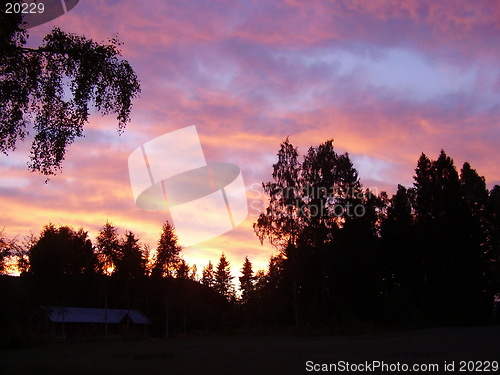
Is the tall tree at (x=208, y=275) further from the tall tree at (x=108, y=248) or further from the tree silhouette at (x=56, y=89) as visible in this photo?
the tree silhouette at (x=56, y=89)

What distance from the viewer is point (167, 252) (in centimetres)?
5812

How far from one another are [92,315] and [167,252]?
11.9 meters

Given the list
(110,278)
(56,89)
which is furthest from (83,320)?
(56,89)

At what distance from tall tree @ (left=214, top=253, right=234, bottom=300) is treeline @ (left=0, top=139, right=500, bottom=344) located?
26.5 m

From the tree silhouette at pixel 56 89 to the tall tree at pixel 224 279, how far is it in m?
75.9

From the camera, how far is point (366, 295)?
46.8 m

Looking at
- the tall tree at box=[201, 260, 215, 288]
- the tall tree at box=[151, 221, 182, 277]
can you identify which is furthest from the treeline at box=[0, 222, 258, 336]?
the tall tree at box=[201, 260, 215, 288]

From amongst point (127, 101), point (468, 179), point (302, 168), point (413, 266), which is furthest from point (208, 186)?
point (468, 179)

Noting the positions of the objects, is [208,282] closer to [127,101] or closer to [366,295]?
[366,295]

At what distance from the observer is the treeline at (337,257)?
41.2 m

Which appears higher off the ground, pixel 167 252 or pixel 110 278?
pixel 167 252

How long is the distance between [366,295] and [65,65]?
133ft

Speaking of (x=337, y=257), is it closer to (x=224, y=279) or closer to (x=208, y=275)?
(x=208, y=275)

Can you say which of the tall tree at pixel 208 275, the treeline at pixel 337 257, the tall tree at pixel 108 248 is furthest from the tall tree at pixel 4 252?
the tall tree at pixel 208 275
